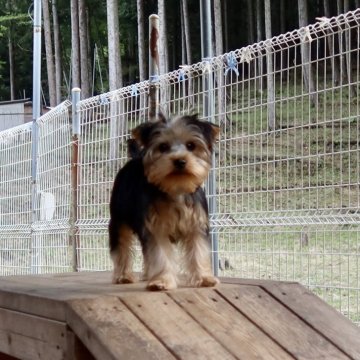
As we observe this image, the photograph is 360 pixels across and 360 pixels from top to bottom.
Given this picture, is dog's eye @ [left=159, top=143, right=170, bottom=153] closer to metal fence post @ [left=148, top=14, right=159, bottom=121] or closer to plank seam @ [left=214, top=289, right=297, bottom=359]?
plank seam @ [left=214, top=289, right=297, bottom=359]

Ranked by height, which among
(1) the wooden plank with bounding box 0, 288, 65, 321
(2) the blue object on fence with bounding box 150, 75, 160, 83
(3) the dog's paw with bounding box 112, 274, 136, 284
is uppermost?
(2) the blue object on fence with bounding box 150, 75, 160, 83

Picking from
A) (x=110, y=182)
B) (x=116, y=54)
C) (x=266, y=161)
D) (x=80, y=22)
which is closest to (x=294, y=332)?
(x=266, y=161)

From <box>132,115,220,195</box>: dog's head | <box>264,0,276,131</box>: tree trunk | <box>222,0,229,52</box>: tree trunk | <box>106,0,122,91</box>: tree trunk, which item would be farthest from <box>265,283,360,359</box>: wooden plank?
<box>222,0,229,52</box>: tree trunk

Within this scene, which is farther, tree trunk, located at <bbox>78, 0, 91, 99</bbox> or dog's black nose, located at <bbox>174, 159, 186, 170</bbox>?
tree trunk, located at <bbox>78, 0, 91, 99</bbox>

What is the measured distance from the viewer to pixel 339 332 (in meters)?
3.98

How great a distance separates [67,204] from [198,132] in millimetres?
4724

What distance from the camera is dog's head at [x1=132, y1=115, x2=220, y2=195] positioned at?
3873 millimetres

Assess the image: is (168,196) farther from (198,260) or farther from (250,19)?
(250,19)

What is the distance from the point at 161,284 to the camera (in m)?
4.08

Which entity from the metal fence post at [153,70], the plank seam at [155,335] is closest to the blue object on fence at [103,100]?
the metal fence post at [153,70]

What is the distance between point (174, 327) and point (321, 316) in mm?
919

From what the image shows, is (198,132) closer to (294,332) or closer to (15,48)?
(294,332)

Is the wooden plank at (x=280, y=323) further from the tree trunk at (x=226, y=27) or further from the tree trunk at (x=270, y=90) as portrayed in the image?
the tree trunk at (x=226, y=27)

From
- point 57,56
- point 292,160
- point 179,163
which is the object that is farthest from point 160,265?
point 57,56
